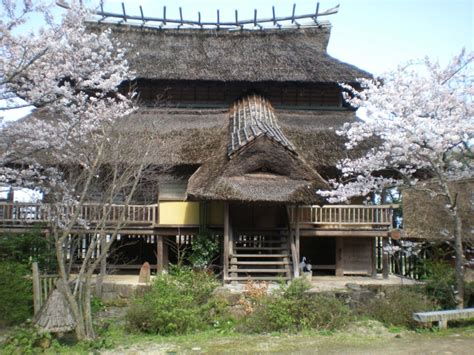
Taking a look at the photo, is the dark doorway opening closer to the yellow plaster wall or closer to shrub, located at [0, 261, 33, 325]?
the yellow plaster wall

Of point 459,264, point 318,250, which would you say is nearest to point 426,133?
point 459,264

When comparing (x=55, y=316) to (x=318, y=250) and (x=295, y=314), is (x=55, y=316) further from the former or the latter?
(x=318, y=250)

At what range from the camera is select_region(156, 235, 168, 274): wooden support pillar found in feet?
48.8

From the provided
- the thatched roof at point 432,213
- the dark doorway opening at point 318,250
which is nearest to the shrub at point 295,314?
the dark doorway opening at point 318,250

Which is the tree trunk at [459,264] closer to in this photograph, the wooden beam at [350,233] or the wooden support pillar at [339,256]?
the wooden beam at [350,233]

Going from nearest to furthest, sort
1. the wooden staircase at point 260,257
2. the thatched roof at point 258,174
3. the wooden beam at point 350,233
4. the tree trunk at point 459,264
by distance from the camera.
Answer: the tree trunk at point 459,264, the thatched roof at point 258,174, the wooden staircase at point 260,257, the wooden beam at point 350,233

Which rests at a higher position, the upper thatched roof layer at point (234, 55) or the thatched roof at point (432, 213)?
the upper thatched roof layer at point (234, 55)

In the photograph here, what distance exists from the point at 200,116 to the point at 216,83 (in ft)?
4.86

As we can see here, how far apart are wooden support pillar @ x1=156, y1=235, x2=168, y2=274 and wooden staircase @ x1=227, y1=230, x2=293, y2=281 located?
2427mm

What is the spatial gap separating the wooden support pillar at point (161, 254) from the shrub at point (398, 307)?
6.60 m

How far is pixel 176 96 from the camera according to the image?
18703 millimetres

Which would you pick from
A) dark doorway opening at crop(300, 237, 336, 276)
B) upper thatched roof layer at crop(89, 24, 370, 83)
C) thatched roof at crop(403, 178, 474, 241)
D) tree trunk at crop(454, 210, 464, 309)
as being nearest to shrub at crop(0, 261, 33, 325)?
upper thatched roof layer at crop(89, 24, 370, 83)

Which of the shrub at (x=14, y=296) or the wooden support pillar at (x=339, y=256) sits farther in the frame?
the wooden support pillar at (x=339, y=256)

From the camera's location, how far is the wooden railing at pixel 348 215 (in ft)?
47.9
